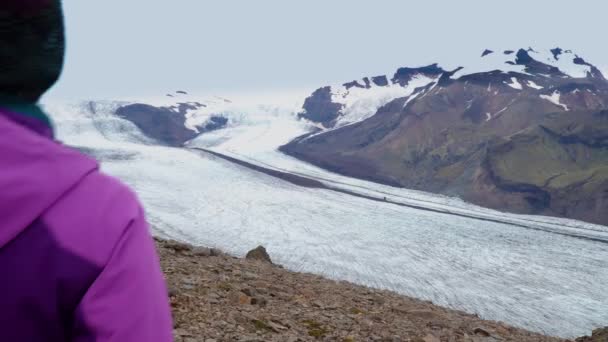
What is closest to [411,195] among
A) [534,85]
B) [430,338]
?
[430,338]

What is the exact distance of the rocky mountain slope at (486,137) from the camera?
49.7 metres

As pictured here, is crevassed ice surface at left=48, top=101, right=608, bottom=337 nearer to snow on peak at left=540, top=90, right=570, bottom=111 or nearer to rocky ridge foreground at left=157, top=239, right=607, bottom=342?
rocky ridge foreground at left=157, top=239, right=607, bottom=342

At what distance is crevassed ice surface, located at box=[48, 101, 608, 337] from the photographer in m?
14.1

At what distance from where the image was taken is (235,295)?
508 cm

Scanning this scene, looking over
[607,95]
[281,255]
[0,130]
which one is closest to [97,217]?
[0,130]

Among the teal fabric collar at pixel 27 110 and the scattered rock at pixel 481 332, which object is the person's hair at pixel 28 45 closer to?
the teal fabric collar at pixel 27 110

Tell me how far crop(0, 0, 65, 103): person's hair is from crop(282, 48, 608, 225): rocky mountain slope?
4778 centimetres

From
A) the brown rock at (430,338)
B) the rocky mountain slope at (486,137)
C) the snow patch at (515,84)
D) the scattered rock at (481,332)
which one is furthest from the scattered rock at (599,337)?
the snow patch at (515,84)

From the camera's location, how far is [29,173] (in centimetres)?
74

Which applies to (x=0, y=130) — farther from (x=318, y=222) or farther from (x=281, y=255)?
(x=318, y=222)

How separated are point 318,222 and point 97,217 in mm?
21600

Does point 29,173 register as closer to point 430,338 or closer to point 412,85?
point 430,338

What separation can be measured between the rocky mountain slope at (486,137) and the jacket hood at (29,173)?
47.8m

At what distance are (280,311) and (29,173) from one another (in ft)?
14.5
